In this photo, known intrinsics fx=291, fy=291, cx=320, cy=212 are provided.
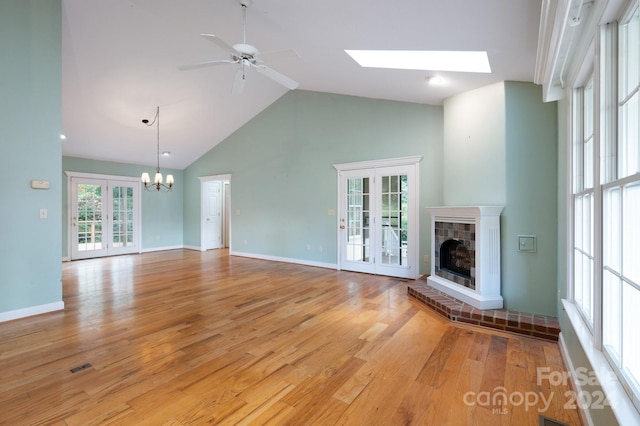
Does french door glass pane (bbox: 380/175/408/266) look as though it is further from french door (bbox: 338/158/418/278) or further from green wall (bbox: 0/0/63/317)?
green wall (bbox: 0/0/63/317)

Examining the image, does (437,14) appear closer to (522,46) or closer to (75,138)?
(522,46)

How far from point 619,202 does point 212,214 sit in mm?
9031

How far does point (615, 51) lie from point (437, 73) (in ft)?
7.23

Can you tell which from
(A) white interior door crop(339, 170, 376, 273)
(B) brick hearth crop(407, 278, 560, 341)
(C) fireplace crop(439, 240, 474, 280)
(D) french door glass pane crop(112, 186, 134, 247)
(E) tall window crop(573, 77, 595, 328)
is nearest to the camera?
(E) tall window crop(573, 77, 595, 328)

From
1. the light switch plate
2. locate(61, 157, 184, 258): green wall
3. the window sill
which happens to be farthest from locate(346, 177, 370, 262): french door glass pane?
locate(61, 157, 184, 258): green wall

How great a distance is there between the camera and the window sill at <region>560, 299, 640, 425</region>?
1.05 m

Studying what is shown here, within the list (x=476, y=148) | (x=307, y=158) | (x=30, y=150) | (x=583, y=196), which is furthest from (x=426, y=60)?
(x=30, y=150)

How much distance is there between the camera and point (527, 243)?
3104 millimetres

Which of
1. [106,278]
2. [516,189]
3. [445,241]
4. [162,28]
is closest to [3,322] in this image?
[106,278]

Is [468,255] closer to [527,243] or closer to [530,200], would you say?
[527,243]

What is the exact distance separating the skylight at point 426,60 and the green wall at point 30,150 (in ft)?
11.6

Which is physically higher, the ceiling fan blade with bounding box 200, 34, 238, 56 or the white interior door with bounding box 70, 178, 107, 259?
the ceiling fan blade with bounding box 200, 34, 238, 56

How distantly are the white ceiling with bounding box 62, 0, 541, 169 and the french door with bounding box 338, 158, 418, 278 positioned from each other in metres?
1.38

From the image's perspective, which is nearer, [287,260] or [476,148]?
[476,148]
